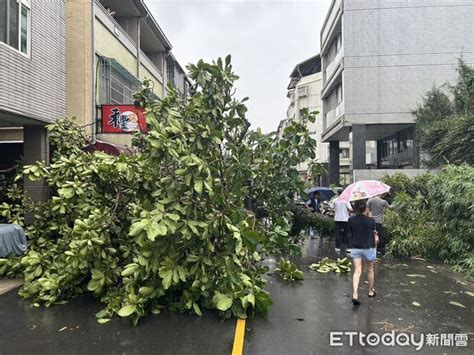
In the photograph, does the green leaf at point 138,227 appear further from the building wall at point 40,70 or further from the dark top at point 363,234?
the building wall at point 40,70

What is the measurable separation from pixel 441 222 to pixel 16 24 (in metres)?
10.6

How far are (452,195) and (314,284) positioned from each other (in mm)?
4127

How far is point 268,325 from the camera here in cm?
544

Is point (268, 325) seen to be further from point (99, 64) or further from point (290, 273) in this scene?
point (99, 64)

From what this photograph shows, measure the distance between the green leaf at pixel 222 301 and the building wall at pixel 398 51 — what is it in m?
17.5

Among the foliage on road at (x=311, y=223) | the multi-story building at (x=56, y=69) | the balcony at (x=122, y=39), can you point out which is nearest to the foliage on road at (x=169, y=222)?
the multi-story building at (x=56, y=69)

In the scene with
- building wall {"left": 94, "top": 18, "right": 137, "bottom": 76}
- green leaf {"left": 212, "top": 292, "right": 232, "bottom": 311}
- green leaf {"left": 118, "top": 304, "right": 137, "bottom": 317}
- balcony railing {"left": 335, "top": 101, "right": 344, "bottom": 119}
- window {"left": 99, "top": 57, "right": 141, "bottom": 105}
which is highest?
building wall {"left": 94, "top": 18, "right": 137, "bottom": 76}

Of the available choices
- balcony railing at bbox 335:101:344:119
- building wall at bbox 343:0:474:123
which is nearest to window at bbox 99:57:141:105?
building wall at bbox 343:0:474:123

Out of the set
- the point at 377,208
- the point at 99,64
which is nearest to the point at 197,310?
the point at 377,208

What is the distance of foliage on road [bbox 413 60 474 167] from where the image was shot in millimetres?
17047

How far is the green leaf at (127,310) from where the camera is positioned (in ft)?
17.5

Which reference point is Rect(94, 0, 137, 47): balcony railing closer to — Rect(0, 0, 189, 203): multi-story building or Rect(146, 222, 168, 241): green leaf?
Rect(0, 0, 189, 203): multi-story building

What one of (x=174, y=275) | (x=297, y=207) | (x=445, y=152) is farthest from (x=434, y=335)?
(x=445, y=152)

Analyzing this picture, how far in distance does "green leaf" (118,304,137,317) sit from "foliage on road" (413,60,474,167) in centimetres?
1574
